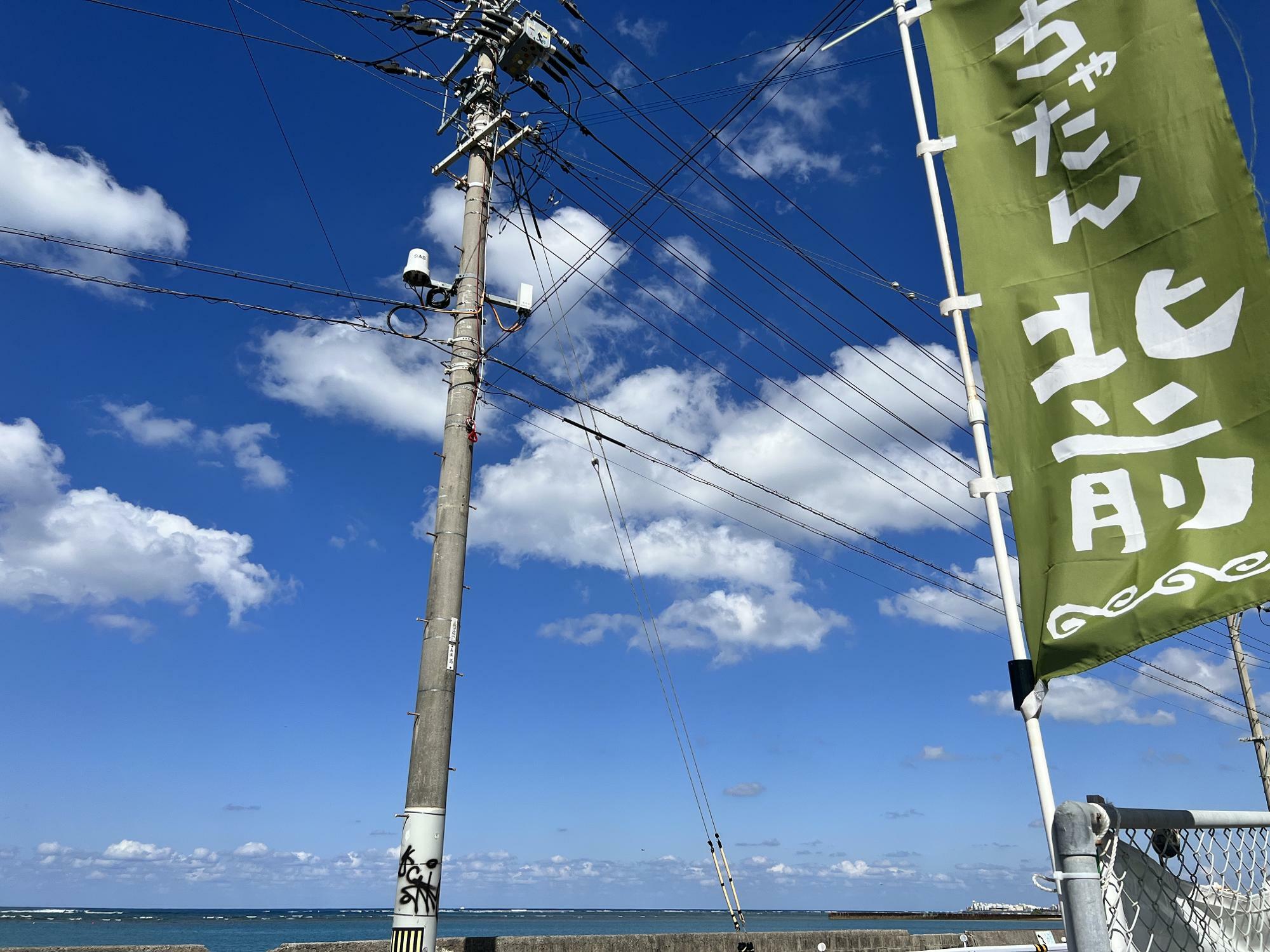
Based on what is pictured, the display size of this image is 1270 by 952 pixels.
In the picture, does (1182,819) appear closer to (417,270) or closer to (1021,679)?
(1021,679)

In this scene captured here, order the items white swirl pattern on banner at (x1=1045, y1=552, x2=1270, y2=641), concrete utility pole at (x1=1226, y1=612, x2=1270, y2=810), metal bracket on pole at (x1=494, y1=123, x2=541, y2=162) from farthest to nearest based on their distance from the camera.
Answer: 1. concrete utility pole at (x1=1226, y1=612, x2=1270, y2=810)
2. metal bracket on pole at (x1=494, y1=123, x2=541, y2=162)
3. white swirl pattern on banner at (x1=1045, y1=552, x2=1270, y2=641)

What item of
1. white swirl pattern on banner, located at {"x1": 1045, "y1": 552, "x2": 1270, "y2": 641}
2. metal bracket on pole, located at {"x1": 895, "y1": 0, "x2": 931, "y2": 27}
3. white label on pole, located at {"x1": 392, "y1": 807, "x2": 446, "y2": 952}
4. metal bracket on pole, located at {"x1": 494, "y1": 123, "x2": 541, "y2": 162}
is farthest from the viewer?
metal bracket on pole, located at {"x1": 494, "y1": 123, "x2": 541, "y2": 162}

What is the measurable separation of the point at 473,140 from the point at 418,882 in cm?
933

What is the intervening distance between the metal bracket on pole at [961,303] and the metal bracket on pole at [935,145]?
806 mm

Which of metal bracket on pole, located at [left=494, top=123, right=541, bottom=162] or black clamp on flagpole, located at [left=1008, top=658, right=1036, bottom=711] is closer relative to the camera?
black clamp on flagpole, located at [left=1008, top=658, right=1036, bottom=711]

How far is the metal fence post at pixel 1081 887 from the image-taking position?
2.25 metres

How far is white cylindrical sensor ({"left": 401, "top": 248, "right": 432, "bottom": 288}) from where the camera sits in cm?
1089

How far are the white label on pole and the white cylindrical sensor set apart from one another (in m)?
6.45

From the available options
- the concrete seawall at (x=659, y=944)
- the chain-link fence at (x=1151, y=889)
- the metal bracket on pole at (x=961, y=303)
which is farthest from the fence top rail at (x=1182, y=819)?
the concrete seawall at (x=659, y=944)

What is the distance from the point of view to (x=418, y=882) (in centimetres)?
824

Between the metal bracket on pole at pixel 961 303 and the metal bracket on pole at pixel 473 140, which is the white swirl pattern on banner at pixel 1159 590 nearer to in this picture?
the metal bracket on pole at pixel 961 303

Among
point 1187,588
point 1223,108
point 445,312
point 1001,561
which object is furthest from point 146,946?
point 1223,108

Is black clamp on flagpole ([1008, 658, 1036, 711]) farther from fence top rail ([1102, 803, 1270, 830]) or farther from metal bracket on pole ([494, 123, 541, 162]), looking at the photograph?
metal bracket on pole ([494, 123, 541, 162])

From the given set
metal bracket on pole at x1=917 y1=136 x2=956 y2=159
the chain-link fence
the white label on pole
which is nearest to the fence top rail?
the chain-link fence
